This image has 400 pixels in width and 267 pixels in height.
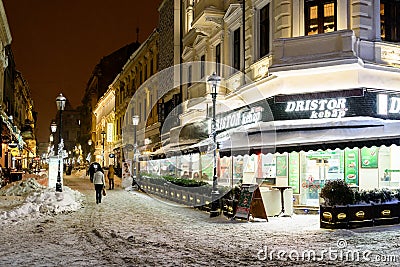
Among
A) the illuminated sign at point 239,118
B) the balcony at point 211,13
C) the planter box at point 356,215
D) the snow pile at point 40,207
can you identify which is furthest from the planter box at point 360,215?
the balcony at point 211,13

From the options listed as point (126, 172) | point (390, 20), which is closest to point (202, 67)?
point (390, 20)

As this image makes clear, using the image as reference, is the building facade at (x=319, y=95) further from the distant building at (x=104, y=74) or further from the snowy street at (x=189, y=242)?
the distant building at (x=104, y=74)

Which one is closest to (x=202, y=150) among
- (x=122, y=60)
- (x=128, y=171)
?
(x=128, y=171)

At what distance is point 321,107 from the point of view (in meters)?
18.8

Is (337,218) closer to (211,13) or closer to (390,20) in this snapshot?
(390,20)

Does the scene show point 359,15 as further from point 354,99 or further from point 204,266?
point 204,266

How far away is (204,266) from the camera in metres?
9.95

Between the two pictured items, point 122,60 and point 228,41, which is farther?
point 122,60

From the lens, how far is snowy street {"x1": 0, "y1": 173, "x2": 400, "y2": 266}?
413 inches

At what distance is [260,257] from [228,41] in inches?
625

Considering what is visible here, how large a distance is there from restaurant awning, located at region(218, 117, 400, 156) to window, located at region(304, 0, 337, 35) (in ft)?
10.4

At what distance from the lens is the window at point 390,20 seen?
18859mm

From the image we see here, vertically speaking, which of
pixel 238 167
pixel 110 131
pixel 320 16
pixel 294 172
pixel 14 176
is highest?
pixel 320 16

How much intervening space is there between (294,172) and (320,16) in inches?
222
